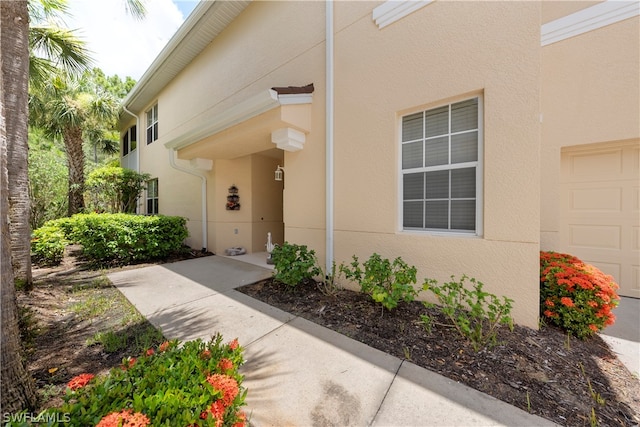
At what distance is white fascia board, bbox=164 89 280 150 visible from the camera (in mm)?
4145

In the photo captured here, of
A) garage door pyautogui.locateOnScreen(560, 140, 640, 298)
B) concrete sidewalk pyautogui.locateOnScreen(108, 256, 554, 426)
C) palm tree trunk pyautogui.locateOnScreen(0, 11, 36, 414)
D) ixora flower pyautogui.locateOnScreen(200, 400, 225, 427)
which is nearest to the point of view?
ixora flower pyautogui.locateOnScreen(200, 400, 225, 427)

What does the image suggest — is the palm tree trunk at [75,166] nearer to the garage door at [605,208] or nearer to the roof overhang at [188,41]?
the roof overhang at [188,41]

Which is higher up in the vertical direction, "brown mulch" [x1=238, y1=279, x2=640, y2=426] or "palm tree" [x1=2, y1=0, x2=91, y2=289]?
"palm tree" [x1=2, y1=0, x2=91, y2=289]

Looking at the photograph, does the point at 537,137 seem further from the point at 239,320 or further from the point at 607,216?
the point at 239,320

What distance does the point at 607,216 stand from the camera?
12.5ft

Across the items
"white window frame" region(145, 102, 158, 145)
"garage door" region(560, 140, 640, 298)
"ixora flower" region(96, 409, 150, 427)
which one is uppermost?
"white window frame" region(145, 102, 158, 145)

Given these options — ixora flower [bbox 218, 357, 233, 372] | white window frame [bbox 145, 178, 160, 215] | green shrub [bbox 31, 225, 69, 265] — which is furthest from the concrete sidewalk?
white window frame [bbox 145, 178, 160, 215]

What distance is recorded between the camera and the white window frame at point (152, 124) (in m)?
10.1

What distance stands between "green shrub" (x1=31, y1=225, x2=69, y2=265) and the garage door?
10.9 m

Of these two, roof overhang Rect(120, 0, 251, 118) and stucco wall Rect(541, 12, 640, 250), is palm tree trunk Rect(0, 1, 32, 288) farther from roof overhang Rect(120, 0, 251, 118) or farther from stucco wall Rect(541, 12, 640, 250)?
stucco wall Rect(541, 12, 640, 250)

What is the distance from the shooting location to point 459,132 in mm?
3346

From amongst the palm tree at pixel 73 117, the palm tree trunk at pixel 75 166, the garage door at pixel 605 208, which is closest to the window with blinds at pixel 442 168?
the garage door at pixel 605 208

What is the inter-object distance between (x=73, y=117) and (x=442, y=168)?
1344cm

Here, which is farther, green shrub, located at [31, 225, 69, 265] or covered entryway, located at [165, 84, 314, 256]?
green shrub, located at [31, 225, 69, 265]
